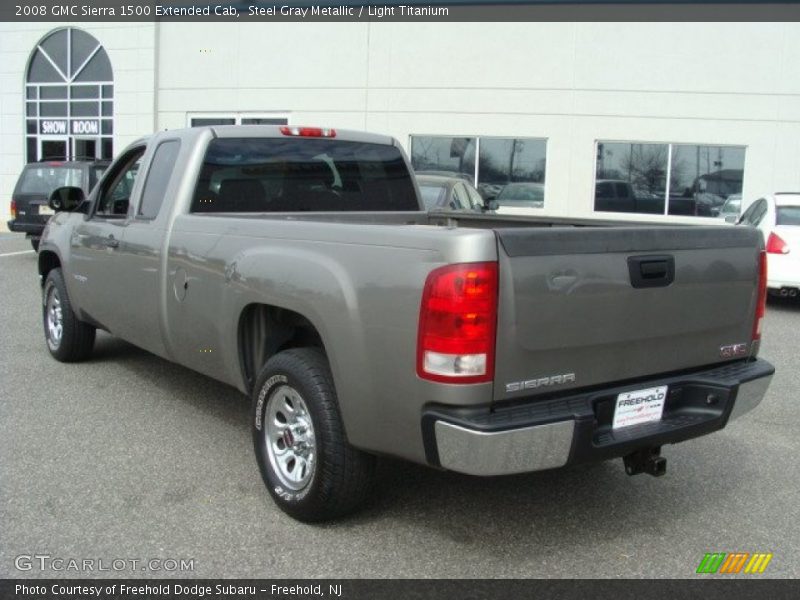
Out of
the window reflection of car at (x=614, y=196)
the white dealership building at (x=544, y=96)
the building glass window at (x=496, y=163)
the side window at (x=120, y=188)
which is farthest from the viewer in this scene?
the building glass window at (x=496, y=163)

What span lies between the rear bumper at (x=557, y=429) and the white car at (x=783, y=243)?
24.0 ft

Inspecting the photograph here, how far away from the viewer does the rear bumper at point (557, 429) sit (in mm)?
2895

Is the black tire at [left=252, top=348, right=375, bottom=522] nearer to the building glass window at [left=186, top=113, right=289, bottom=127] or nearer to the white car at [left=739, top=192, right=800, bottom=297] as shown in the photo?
the white car at [left=739, top=192, right=800, bottom=297]

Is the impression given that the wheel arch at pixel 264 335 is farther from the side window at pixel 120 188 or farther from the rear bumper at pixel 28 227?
the rear bumper at pixel 28 227

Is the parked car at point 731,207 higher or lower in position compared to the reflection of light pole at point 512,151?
lower

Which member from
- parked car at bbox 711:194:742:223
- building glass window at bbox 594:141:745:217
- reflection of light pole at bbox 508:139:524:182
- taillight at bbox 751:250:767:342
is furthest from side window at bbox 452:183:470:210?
parked car at bbox 711:194:742:223

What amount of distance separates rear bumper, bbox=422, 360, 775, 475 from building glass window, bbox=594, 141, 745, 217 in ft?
52.0

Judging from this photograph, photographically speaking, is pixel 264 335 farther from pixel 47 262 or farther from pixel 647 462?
pixel 47 262

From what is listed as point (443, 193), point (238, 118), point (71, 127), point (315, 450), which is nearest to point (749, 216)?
point (443, 193)

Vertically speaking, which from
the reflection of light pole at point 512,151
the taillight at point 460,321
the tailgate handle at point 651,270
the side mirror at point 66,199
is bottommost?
the taillight at point 460,321

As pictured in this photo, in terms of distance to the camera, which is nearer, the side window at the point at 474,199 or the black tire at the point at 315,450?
the black tire at the point at 315,450

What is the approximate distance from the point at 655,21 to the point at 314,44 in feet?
27.4

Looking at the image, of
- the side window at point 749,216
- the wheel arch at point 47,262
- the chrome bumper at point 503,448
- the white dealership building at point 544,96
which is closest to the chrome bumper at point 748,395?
the chrome bumper at point 503,448
